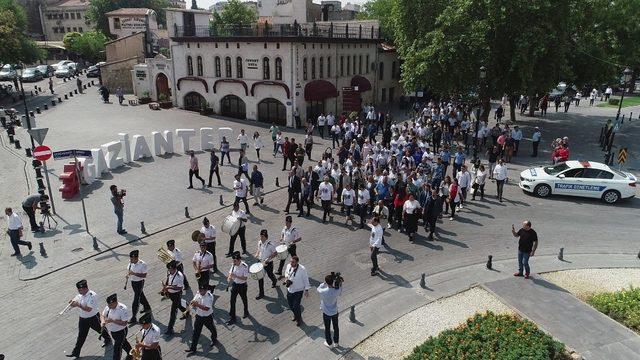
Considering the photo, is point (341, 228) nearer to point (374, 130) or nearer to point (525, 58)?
point (374, 130)

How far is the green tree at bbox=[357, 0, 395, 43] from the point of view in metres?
48.6

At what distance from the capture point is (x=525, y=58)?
24609 mm

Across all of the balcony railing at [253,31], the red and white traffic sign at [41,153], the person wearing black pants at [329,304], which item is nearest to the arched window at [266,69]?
the balcony railing at [253,31]

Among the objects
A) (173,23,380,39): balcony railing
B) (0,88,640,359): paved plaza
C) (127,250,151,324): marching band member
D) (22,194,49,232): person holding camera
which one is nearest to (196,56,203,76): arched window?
(173,23,380,39): balcony railing

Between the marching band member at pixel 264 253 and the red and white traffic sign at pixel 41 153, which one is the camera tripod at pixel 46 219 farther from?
the marching band member at pixel 264 253

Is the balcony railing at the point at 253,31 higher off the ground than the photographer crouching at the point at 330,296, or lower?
higher

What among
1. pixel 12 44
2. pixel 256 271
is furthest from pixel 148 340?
pixel 12 44

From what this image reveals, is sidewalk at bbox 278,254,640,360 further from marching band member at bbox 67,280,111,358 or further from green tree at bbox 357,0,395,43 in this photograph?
green tree at bbox 357,0,395,43

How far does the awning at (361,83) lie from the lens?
131 ft

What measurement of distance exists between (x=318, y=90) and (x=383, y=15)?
26.8 m

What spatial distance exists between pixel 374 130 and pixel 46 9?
330ft

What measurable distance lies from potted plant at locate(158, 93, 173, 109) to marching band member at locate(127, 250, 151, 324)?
3124 centimetres

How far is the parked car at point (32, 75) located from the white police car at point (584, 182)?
185 ft

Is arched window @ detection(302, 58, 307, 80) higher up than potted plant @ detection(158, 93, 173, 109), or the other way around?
arched window @ detection(302, 58, 307, 80)
